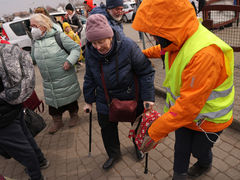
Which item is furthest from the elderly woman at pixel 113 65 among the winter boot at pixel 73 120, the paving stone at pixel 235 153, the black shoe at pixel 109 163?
the winter boot at pixel 73 120

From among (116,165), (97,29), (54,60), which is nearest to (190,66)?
(97,29)

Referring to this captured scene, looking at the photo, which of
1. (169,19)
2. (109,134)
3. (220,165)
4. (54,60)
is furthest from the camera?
(54,60)

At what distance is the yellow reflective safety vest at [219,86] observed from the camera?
1206 millimetres

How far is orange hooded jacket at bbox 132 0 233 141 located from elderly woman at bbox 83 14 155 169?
52 cm

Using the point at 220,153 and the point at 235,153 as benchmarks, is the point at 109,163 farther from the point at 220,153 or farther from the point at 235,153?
→ the point at 235,153

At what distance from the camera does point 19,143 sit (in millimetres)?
2068

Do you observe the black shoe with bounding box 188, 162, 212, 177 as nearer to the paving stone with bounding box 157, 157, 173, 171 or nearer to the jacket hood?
the paving stone with bounding box 157, 157, 173, 171

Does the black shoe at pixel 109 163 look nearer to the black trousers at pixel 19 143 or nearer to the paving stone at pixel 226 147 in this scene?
the black trousers at pixel 19 143

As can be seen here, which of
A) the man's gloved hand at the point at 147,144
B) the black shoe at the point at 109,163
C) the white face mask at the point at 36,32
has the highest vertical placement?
the white face mask at the point at 36,32

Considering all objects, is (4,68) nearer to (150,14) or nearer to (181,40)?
(150,14)

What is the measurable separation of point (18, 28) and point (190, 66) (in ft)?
30.4

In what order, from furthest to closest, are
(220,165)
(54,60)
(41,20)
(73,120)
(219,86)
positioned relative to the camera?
(73,120)
(54,60)
(41,20)
(220,165)
(219,86)

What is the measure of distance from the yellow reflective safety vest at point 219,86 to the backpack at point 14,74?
54.8 inches

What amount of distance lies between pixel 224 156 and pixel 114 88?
167 centimetres
